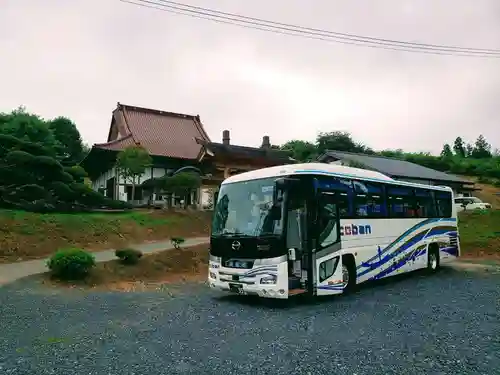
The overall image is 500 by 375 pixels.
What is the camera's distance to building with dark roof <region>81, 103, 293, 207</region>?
1167 inches

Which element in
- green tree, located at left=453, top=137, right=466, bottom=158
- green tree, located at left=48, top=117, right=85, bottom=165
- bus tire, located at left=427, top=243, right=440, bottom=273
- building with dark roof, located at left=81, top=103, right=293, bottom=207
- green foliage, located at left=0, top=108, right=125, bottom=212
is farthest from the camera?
green tree, located at left=453, top=137, right=466, bottom=158

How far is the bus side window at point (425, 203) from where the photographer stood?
13.9 metres

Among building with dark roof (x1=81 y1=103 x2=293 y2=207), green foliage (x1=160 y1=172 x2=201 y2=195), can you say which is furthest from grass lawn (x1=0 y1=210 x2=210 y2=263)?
building with dark roof (x1=81 y1=103 x2=293 y2=207)

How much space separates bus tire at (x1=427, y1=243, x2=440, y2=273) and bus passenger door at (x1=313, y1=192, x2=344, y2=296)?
619cm

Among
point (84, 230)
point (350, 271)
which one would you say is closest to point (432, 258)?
point (350, 271)

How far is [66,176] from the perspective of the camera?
21.9 meters

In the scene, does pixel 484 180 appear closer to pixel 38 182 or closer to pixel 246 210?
pixel 38 182

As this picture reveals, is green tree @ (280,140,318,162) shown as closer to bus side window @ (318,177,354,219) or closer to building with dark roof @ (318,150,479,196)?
building with dark roof @ (318,150,479,196)

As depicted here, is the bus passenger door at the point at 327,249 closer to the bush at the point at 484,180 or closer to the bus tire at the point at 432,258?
the bus tire at the point at 432,258

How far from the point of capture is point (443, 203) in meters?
15.4

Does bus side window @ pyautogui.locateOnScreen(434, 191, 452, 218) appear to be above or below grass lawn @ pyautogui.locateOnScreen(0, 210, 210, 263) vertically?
above

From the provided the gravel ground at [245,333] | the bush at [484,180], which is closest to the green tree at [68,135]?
the gravel ground at [245,333]

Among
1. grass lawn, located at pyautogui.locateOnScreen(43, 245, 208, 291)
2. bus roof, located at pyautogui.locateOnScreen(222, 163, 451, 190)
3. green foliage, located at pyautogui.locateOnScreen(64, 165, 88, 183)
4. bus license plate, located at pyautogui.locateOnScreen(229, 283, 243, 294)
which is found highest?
green foliage, located at pyautogui.locateOnScreen(64, 165, 88, 183)

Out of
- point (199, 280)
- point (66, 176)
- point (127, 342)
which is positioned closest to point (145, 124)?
point (66, 176)
